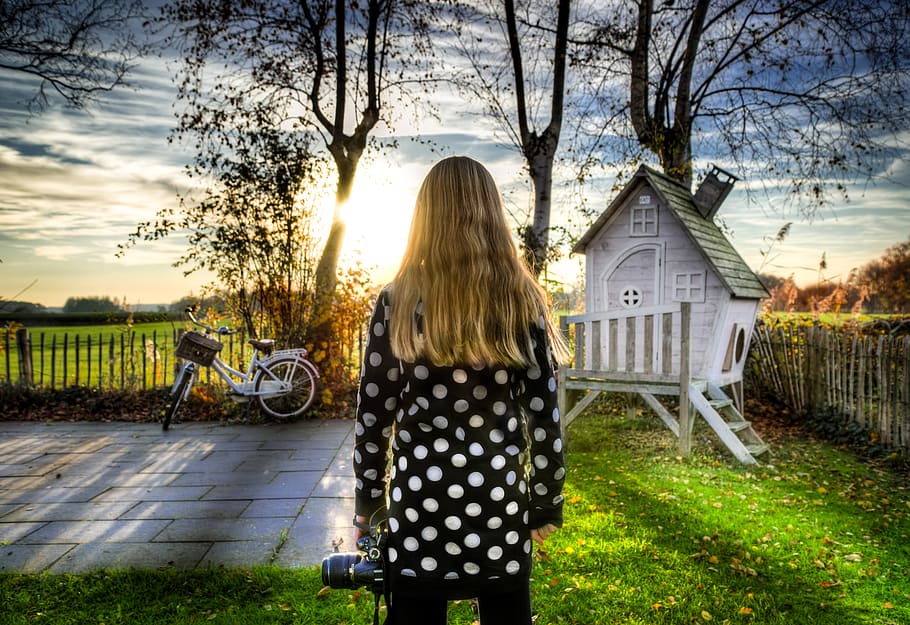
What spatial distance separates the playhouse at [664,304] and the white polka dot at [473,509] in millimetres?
5225

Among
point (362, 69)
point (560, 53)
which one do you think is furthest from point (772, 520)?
point (362, 69)

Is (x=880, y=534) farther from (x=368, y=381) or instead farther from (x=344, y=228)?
(x=344, y=228)

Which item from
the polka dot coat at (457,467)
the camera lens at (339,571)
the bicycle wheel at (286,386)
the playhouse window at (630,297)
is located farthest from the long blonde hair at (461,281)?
the bicycle wheel at (286,386)

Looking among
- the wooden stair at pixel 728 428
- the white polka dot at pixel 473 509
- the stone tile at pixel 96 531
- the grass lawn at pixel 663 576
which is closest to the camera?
the white polka dot at pixel 473 509

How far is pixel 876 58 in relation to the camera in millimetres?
10555

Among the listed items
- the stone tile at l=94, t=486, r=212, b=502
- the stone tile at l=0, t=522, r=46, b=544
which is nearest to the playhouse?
the stone tile at l=94, t=486, r=212, b=502

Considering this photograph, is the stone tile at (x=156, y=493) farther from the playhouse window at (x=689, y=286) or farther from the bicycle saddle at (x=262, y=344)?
the playhouse window at (x=689, y=286)

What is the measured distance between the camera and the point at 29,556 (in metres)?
4.02

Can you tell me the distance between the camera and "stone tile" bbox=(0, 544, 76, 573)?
12.6ft

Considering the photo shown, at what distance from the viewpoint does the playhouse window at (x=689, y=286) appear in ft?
24.3

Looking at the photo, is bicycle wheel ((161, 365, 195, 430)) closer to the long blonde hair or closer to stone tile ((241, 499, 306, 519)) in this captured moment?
stone tile ((241, 499, 306, 519))

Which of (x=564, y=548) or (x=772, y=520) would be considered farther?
(x=772, y=520)

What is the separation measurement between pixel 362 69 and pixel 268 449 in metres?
6.62

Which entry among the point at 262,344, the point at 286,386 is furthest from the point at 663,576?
the point at 262,344
